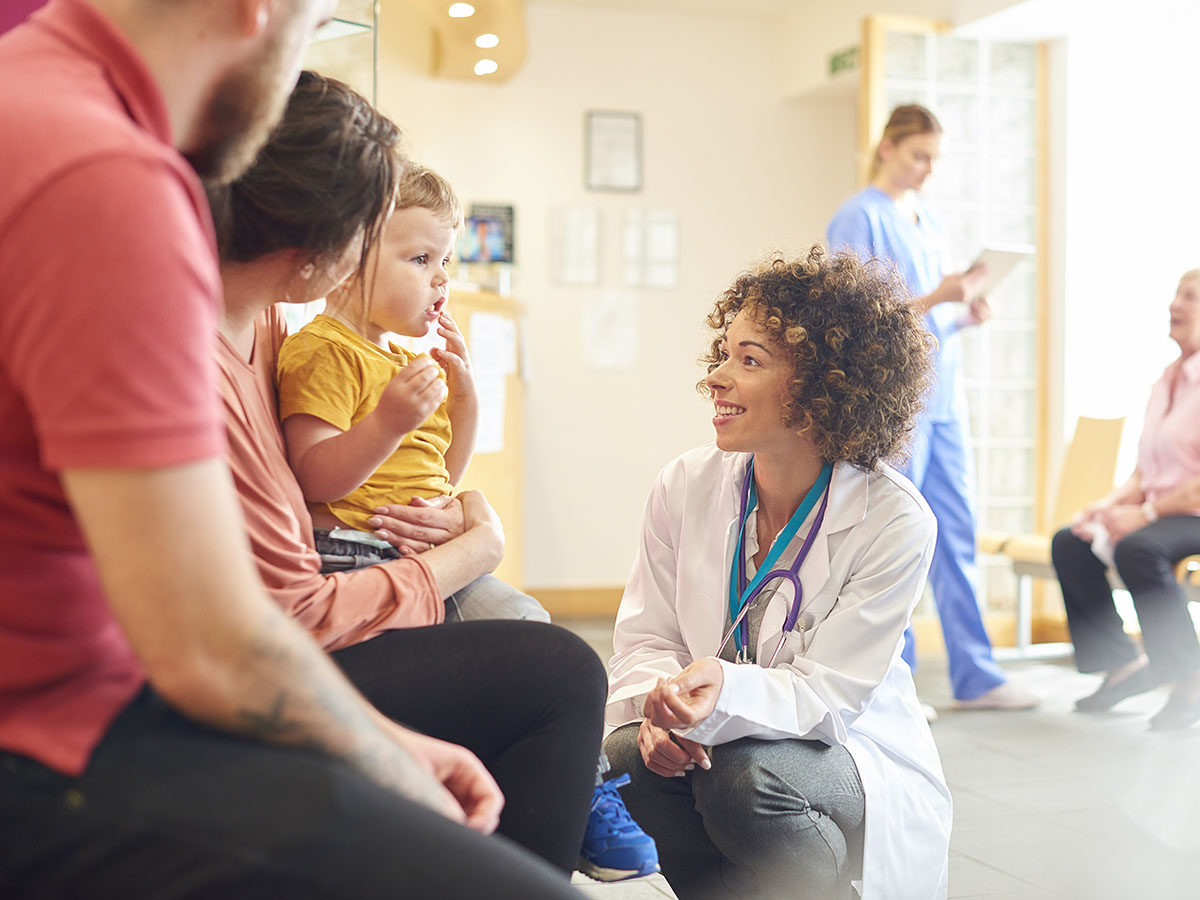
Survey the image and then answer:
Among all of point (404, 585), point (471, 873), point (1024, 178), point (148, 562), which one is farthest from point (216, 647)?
point (1024, 178)

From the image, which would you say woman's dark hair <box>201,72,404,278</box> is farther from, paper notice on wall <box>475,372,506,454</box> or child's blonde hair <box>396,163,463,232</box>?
paper notice on wall <box>475,372,506,454</box>

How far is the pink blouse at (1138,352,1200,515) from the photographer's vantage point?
3.92m

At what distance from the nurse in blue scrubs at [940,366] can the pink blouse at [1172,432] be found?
Result: 0.68m

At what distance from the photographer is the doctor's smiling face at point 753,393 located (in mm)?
1862

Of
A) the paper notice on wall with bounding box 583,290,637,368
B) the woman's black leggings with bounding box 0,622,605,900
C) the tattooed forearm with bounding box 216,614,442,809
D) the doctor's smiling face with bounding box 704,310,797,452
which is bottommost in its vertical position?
the woman's black leggings with bounding box 0,622,605,900

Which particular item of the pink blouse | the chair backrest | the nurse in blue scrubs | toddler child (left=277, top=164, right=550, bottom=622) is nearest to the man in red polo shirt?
toddler child (left=277, top=164, right=550, bottom=622)

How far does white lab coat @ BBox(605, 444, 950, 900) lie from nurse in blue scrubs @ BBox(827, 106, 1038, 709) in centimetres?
186

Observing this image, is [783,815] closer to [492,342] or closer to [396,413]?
[396,413]

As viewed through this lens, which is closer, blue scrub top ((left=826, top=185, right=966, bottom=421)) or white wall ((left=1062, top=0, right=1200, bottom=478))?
blue scrub top ((left=826, top=185, right=966, bottom=421))

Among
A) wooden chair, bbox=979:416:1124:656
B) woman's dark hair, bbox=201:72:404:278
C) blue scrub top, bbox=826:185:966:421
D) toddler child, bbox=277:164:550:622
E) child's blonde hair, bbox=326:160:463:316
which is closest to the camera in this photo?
woman's dark hair, bbox=201:72:404:278

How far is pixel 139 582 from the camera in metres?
0.71

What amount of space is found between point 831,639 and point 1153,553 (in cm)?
247

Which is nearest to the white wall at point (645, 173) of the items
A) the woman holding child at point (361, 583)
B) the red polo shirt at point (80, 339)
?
the woman holding child at point (361, 583)

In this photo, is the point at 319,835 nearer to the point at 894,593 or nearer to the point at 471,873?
the point at 471,873
